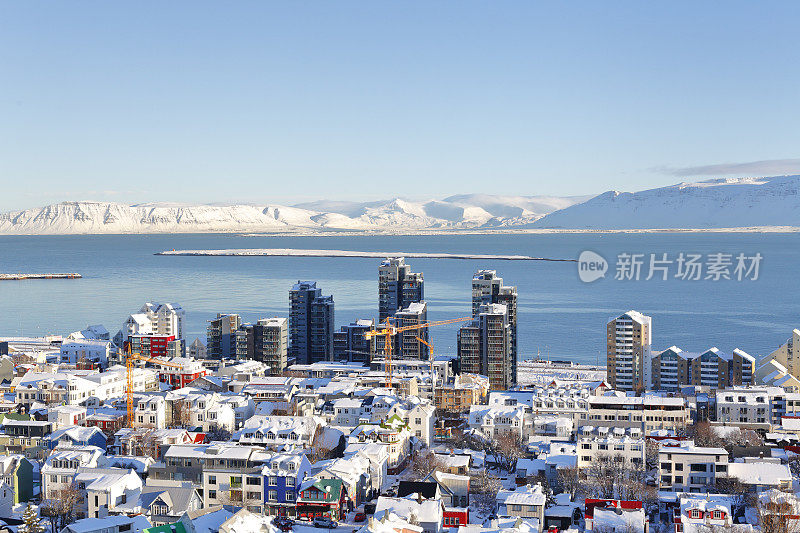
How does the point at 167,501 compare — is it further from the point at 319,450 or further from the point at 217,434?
the point at 217,434

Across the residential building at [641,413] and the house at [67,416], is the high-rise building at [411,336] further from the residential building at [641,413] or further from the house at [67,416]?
the house at [67,416]

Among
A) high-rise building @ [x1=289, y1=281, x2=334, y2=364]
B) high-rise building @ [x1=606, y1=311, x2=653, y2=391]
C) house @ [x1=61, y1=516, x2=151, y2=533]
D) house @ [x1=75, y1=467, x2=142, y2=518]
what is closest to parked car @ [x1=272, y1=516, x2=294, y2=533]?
house @ [x1=61, y1=516, x2=151, y2=533]

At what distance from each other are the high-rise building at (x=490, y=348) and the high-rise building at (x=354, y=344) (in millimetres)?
2438

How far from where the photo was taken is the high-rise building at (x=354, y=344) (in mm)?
21922

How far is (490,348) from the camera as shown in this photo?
1991 cm

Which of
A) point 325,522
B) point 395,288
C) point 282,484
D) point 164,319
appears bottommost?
point 325,522

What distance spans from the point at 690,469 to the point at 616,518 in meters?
2.52

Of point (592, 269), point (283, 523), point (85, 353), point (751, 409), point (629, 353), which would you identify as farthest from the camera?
point (592, 269)

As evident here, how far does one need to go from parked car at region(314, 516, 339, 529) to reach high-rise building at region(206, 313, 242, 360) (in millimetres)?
12783

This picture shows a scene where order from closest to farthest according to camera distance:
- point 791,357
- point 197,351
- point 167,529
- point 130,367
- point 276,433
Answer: point 167,529 → point 276,433 → point 130,367 → point 791,357 → point 197,351

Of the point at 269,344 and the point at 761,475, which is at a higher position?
the point at 269,344

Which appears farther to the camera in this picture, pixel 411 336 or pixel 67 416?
pixel 411 336

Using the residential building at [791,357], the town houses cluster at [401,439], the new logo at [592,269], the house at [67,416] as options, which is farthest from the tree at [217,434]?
the new logo at [592,269]

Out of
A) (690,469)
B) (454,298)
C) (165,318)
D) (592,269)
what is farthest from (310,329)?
(592,269)
